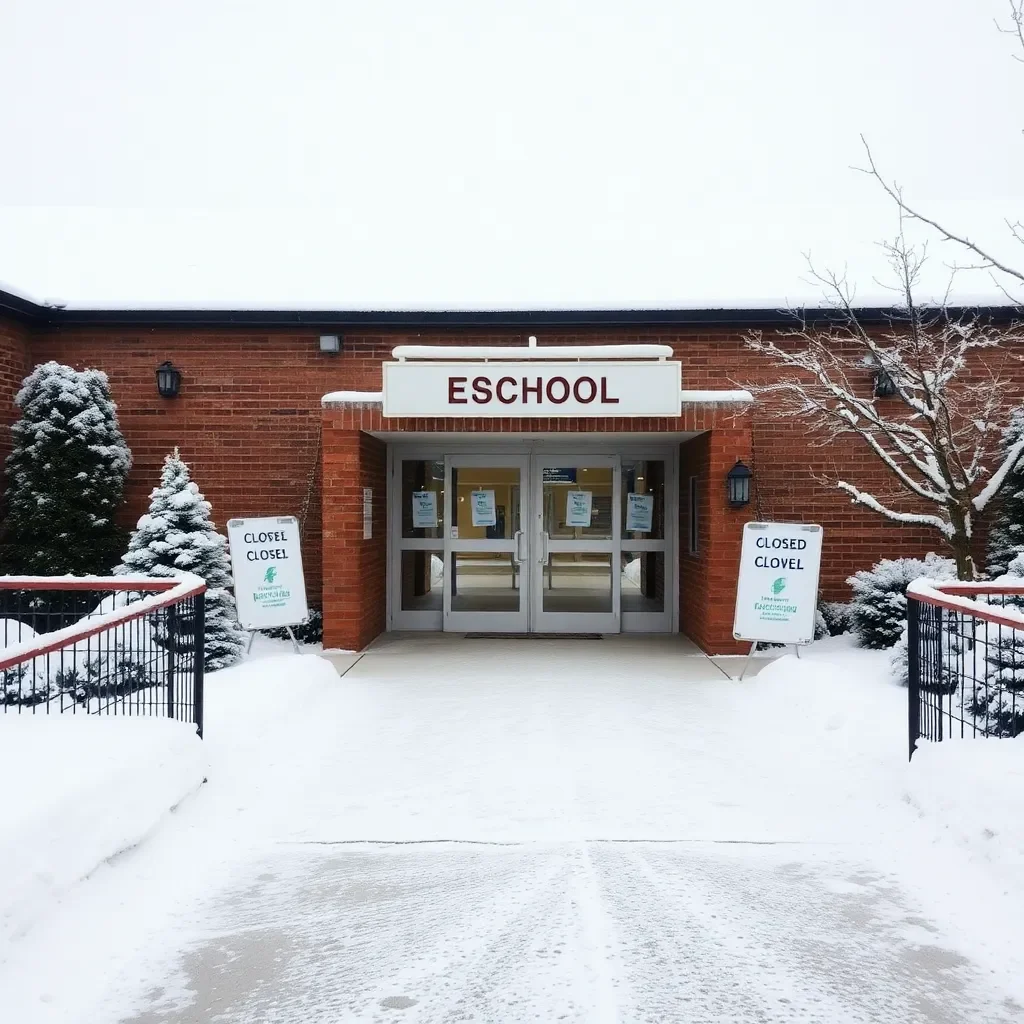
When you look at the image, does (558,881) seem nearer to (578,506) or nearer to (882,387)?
(578,506)

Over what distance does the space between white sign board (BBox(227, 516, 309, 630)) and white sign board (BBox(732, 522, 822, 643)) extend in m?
4.57

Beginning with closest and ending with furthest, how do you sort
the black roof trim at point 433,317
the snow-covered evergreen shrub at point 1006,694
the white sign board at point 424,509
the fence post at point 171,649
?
the fence post at point 171,649, the snow-covered evergreen shrub at point 1006,694, the black roof trim at point 433,317, the white sign board at point 424,509

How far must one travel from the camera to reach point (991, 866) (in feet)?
13.3

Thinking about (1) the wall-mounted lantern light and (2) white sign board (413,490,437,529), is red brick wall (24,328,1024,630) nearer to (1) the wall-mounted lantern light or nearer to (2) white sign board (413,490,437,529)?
(2) white sign board (413,490,437,529)

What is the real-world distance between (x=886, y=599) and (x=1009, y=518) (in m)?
2.02

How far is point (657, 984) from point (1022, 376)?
33.6 feet

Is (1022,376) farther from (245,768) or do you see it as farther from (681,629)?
(245,768)

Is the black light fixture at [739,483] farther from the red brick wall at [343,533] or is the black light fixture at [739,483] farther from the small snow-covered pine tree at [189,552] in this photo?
the small snow-covered pine tree at [189,552]

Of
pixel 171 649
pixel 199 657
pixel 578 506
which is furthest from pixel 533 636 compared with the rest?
pixel 171 649

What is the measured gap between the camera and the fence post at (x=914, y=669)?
17.4ft

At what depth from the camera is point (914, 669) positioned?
5.31m

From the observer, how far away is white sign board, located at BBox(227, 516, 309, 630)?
9477 millimetres

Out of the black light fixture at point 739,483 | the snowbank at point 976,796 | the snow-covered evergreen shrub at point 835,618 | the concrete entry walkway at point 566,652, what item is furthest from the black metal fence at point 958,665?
the snow-covered evergreen shrub at point 835,618

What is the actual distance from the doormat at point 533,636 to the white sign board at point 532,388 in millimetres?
3156
